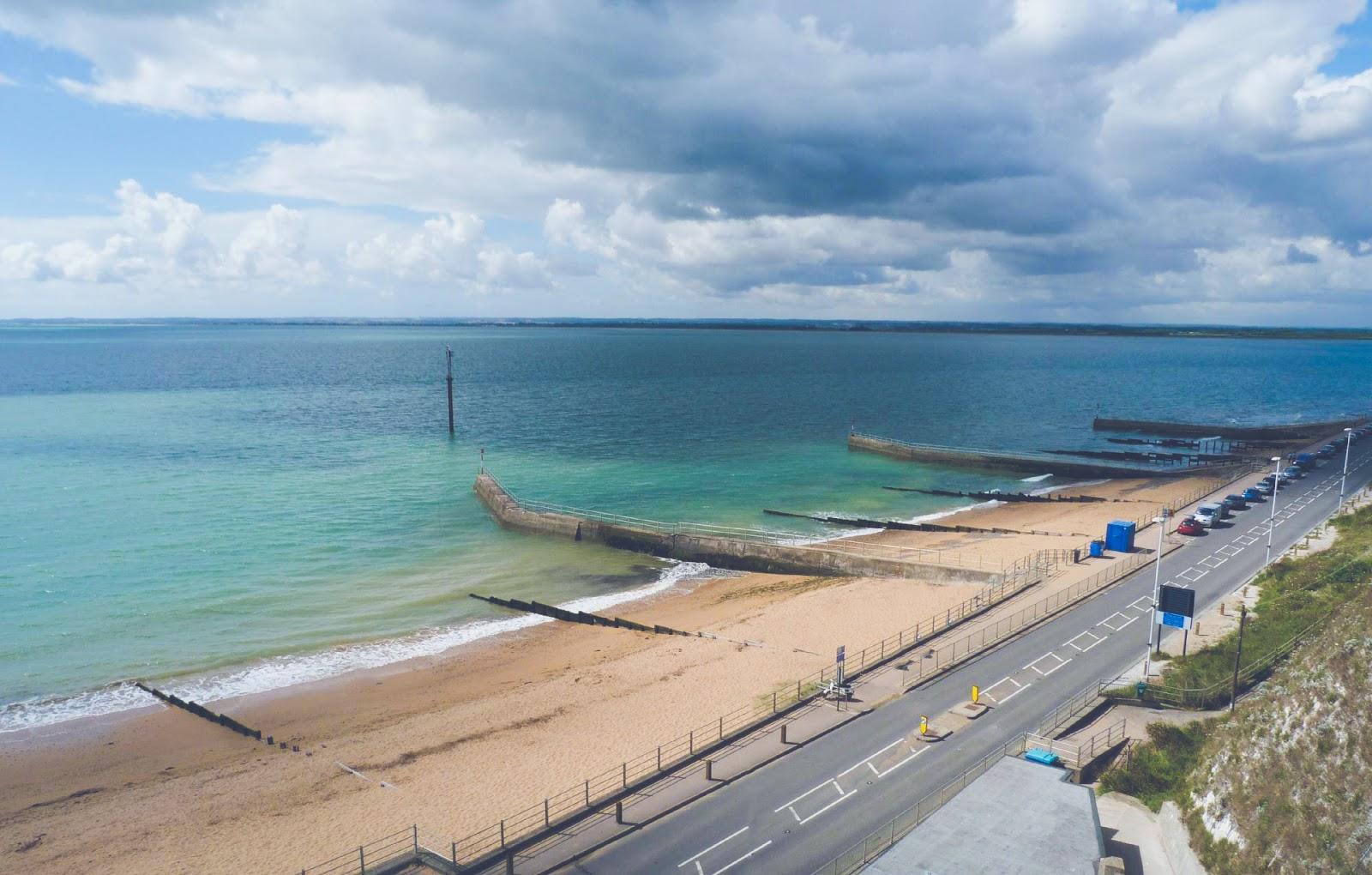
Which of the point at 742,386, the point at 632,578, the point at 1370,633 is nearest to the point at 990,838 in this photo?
the point at 1370,633

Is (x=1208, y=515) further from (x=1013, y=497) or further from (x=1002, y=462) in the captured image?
(x=1002, y=462)

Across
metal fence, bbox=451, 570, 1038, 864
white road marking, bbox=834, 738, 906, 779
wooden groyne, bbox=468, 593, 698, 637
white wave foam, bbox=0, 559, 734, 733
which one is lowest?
white wave foam, bbox=0, 559, 734, 733

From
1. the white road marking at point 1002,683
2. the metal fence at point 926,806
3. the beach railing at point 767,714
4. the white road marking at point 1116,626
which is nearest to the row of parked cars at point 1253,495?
the beach railing at point 767,714

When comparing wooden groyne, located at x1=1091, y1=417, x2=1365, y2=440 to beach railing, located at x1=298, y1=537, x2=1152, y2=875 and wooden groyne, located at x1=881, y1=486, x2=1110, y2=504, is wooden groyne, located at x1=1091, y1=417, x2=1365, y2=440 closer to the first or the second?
wooden groyne, located at x1=881, y1=486, x2=1110, y2=504

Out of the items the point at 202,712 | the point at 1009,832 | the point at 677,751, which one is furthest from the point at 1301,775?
the point at 202,712

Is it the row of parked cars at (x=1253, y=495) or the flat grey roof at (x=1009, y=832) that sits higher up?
the row of parked cars at (x=1253, y=495)

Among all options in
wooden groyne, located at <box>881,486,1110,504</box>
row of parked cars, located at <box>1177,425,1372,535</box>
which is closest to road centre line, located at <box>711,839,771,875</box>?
row of parked cars, located at <box>1177,425,1372,535</box>

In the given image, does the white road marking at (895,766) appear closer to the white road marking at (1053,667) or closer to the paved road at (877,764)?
the paved road at (877,764)
